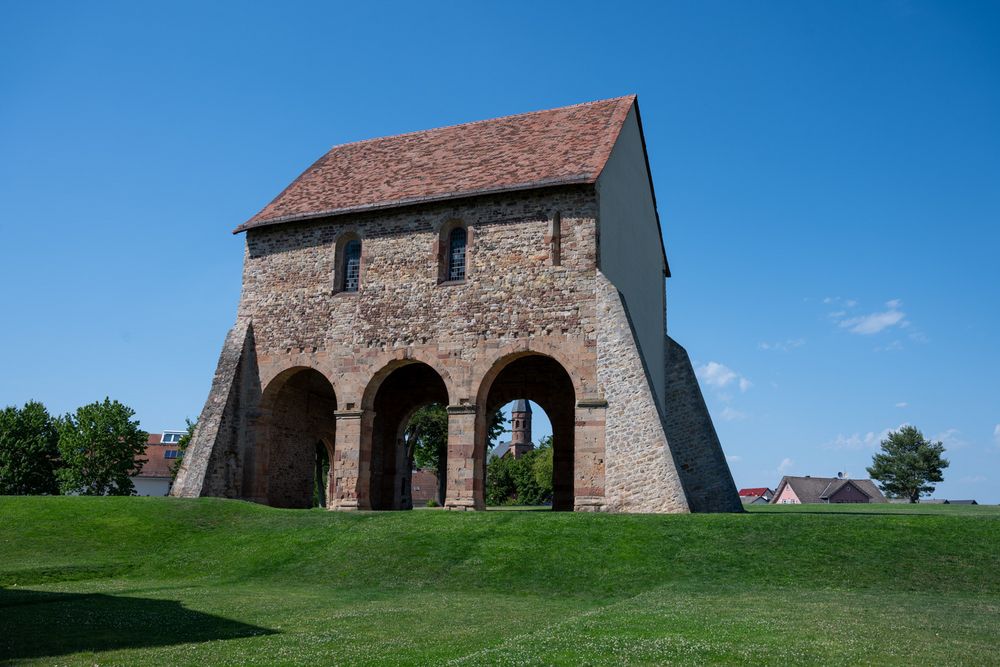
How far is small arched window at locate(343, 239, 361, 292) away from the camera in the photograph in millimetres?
24562

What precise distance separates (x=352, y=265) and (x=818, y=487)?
6029 cm

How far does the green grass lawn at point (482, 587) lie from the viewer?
7.64 meters

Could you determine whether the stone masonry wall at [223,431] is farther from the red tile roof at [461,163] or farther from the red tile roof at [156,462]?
the red tile roof at [156,462]

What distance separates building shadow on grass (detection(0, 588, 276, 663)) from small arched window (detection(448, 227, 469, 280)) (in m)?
12.9

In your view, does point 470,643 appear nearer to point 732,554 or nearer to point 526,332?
point 732,554

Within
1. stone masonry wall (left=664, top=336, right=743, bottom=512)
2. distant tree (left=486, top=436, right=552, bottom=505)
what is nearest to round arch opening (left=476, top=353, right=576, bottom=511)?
stone masonry wall (left=664, top=336, right=743, bottom=512)

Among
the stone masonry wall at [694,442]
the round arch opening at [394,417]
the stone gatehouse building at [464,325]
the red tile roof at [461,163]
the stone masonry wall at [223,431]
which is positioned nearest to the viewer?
the stone gatehouse building at [464,325]

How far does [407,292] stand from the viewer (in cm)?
2322

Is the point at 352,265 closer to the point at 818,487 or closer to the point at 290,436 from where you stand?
the point at 290,436

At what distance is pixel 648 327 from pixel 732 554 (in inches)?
492

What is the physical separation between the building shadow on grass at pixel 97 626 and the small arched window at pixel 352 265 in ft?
43.9

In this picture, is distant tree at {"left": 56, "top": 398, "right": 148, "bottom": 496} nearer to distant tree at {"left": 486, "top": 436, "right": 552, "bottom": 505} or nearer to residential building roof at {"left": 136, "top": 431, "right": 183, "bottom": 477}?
residential building roof at {"left": 136, "top": 431, "right": 183, "bottom": 477}

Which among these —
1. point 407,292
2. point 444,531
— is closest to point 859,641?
point 444,531

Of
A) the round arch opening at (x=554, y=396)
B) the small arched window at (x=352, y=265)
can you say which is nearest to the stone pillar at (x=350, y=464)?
the small arched window at (x=352, y=265)
